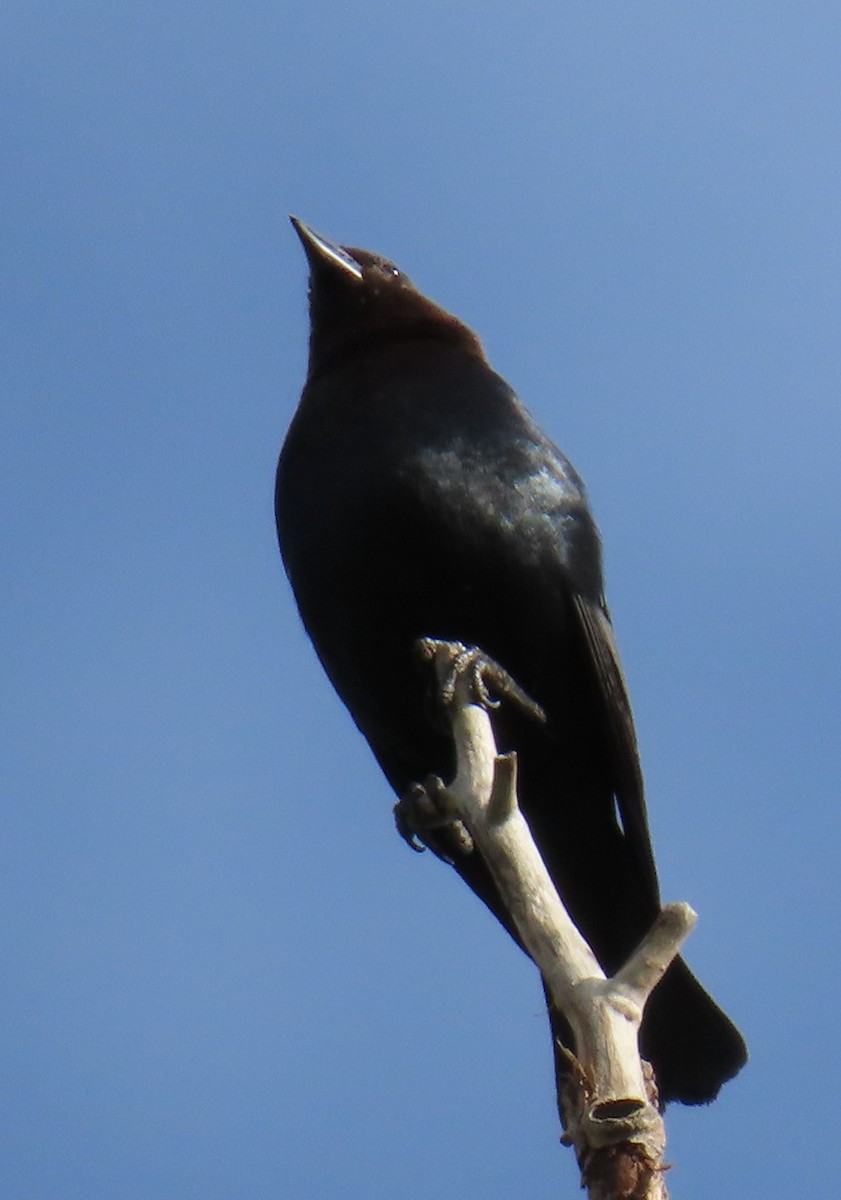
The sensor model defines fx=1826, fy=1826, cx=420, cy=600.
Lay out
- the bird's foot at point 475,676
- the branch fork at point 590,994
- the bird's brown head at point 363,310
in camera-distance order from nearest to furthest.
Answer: the branch fork at point 590,994 < the bird's foot at point 475,676 < the bird's brown head at point 363,310

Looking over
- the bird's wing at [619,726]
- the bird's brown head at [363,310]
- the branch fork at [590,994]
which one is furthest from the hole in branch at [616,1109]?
the bird's brown head at [363,310]

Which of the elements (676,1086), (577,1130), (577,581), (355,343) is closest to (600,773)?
(577,581)

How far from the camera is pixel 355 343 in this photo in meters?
6.00

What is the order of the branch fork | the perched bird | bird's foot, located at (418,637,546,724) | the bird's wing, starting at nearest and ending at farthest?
the branch fork → bird's foot, located at (418,637,546,724) → the perched bird → the bird's wing

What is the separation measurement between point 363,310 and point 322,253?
441 millimetres

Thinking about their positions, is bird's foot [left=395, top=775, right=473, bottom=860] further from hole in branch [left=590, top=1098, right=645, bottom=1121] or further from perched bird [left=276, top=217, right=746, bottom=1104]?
hole in branch [left=590, top=1098, right=645, bottom=1121]

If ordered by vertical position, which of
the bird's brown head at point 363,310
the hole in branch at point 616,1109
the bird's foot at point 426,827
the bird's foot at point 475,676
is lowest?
the hole in branch at point 616,1109

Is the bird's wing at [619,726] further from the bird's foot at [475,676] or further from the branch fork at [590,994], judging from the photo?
the branch fork at [590,994]

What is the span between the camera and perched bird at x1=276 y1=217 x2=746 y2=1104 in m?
5.18

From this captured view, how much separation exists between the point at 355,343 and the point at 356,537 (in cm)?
102

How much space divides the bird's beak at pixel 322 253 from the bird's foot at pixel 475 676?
5.72 ft

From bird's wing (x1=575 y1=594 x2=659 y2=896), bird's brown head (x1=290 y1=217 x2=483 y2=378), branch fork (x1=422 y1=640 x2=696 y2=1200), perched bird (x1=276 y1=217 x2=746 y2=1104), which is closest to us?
branch fork (x1=422 y1=640 x2=696 y2=1200)

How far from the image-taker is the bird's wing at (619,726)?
17.5ft

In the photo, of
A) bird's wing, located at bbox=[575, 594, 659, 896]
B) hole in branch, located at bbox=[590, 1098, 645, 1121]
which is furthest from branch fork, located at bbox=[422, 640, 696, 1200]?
bird's wing, located at bbox=[575, 594, 659, 896]
